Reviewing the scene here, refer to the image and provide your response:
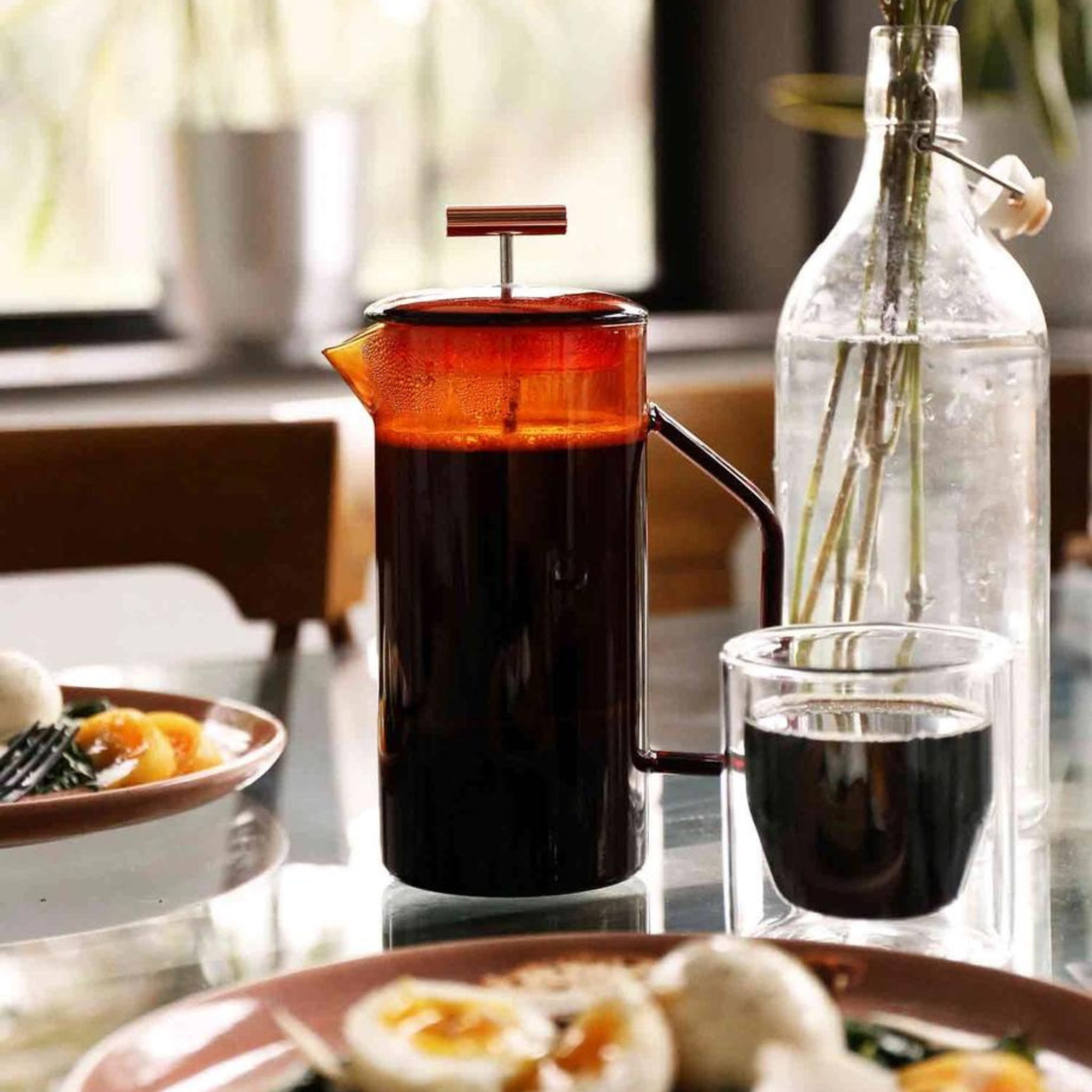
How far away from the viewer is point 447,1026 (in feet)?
1.45

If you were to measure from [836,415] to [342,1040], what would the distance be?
13.9 inches

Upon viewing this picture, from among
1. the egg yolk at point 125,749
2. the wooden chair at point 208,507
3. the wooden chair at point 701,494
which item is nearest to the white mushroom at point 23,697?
the egg yolk at point 125,749

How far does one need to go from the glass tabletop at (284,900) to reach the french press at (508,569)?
0.9 inches

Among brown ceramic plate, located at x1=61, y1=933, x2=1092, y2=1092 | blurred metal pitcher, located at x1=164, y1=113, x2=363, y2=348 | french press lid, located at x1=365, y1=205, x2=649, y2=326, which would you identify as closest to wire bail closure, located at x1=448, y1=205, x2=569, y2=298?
french press lid, located at x1=365, y1=205, x2=649, y2=326

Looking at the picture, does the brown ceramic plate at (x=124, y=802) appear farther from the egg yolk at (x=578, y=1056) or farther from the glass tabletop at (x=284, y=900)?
the egg yolk at (x=578, y=1056)

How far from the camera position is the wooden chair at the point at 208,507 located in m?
1.44

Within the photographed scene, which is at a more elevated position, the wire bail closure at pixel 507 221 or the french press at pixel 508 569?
the wire bail closure at pixel 507 221

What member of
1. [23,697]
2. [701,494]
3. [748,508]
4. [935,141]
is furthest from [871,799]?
[701,494]

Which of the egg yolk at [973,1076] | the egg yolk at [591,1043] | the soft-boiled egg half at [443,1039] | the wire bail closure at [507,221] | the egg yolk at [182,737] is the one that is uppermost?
the wire bail closure at [507,221]

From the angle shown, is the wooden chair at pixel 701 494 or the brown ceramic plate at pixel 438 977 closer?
the brown ceramic plate at pixel 438 977

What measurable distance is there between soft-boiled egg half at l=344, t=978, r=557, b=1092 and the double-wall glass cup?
0.54 ft

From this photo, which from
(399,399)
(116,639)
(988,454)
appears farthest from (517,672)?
(116,639)

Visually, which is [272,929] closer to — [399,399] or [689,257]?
[399,399]

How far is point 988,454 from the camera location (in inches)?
29.1
